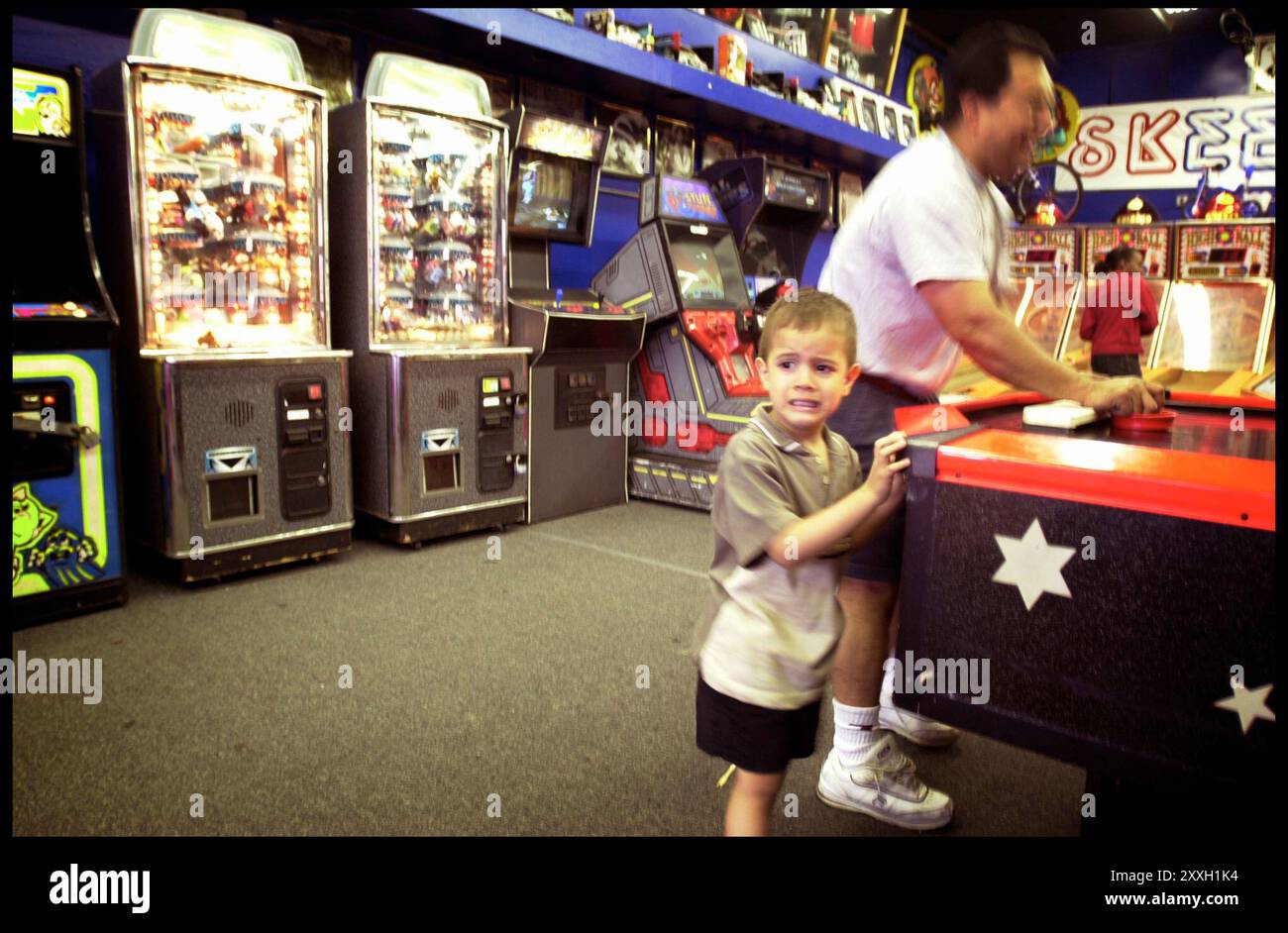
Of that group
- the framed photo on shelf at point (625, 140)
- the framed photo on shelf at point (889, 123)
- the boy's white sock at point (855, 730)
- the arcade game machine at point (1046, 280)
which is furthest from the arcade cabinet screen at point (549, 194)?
the framed photo on shelf at point (889, 123)

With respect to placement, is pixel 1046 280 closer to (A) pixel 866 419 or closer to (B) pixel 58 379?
(A) pixel 866 419

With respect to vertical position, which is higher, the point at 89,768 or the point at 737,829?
the point at 737,829

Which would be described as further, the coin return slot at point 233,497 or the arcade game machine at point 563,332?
the arcade game machine at point 563,332

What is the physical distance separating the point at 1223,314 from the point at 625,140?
4.52 meters

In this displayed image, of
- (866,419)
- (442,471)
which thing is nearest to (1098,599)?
(866,419)

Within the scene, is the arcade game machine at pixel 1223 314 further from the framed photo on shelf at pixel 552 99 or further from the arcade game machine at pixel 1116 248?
the framed photo on shelf at pixel 552 99

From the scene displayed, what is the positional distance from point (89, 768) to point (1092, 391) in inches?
84.0

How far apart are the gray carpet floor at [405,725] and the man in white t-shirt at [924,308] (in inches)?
5.6

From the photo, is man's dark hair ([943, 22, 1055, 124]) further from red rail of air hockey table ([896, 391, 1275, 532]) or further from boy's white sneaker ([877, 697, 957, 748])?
boy's white sneaker ([877, 697, 957, 748])

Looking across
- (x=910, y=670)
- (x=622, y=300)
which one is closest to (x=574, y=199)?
(x=622, y=300)

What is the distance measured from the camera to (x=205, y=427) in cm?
305

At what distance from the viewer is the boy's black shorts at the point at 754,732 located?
125 cm
